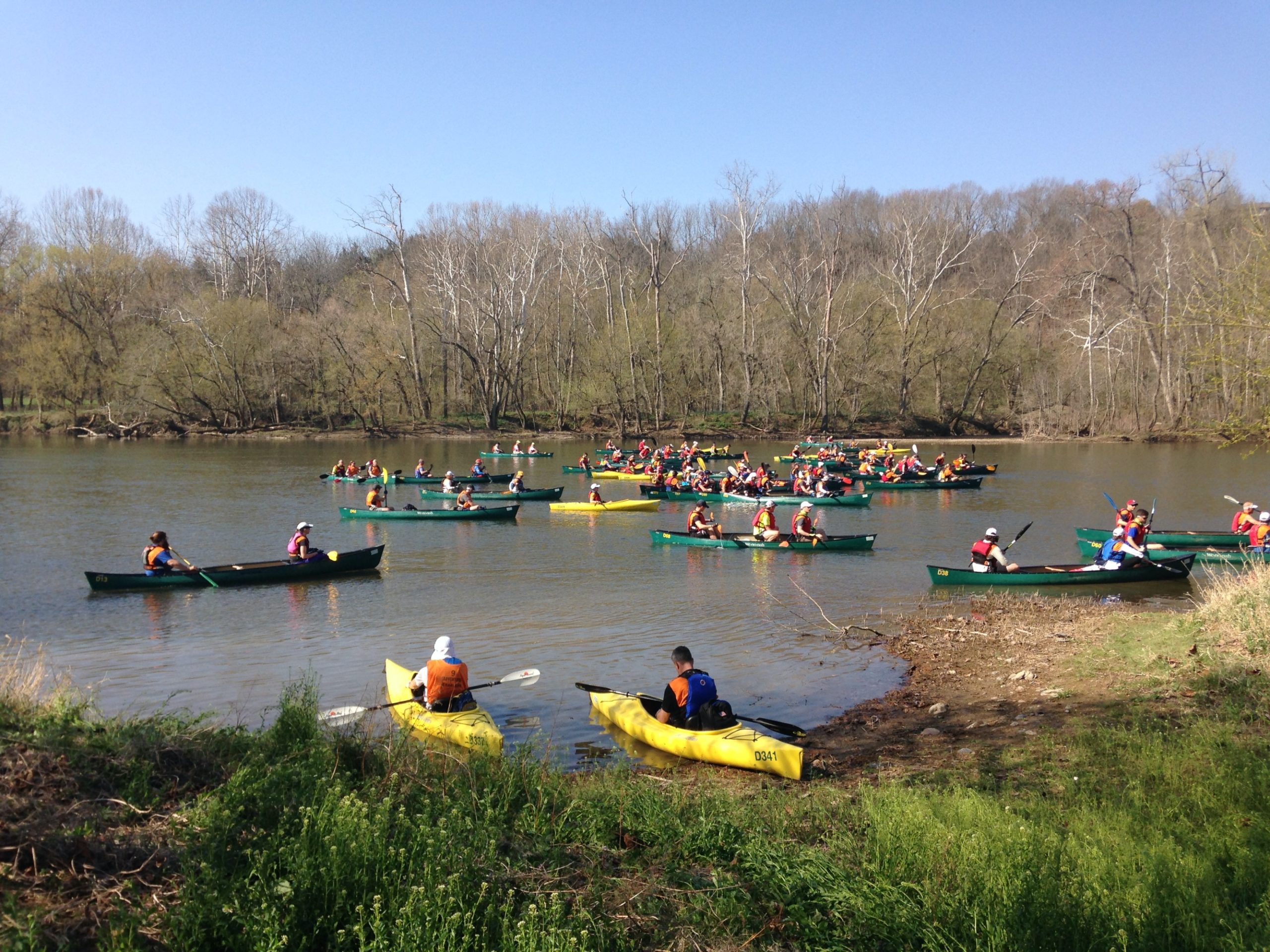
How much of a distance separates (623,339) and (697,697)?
57948mm

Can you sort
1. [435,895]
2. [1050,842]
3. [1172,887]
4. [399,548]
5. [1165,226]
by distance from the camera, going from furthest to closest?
[1165,226] < [399,548] < [1050,842] < [1172,887] < [435,895]

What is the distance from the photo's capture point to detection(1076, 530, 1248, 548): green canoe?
2195 centimetres

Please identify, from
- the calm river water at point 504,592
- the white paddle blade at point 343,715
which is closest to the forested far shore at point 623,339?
the calm river water at point 504,592

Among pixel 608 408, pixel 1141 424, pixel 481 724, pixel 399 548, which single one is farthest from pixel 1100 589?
pixel 608 408

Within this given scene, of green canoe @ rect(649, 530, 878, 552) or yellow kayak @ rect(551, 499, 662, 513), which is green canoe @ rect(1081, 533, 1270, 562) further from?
yellow kayak @ rect(551, 499, 662, 513)

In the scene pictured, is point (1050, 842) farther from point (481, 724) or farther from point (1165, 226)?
point (1165, 226)

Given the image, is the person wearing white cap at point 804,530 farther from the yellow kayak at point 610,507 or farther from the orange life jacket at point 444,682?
the orange life jacket at point 444,682

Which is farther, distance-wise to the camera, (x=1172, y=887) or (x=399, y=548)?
(x=399, y=548)

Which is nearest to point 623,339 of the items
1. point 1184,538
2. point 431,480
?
point 431,480

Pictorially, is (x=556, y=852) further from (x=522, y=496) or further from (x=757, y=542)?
(x=522, y=496)

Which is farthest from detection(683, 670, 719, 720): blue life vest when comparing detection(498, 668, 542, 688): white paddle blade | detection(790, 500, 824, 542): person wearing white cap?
detection(790, 500, 824, 542): person wearing white cap

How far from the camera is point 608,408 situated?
225 feet

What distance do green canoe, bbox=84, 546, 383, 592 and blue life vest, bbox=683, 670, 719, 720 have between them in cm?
1273

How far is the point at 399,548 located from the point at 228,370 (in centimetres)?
4548
